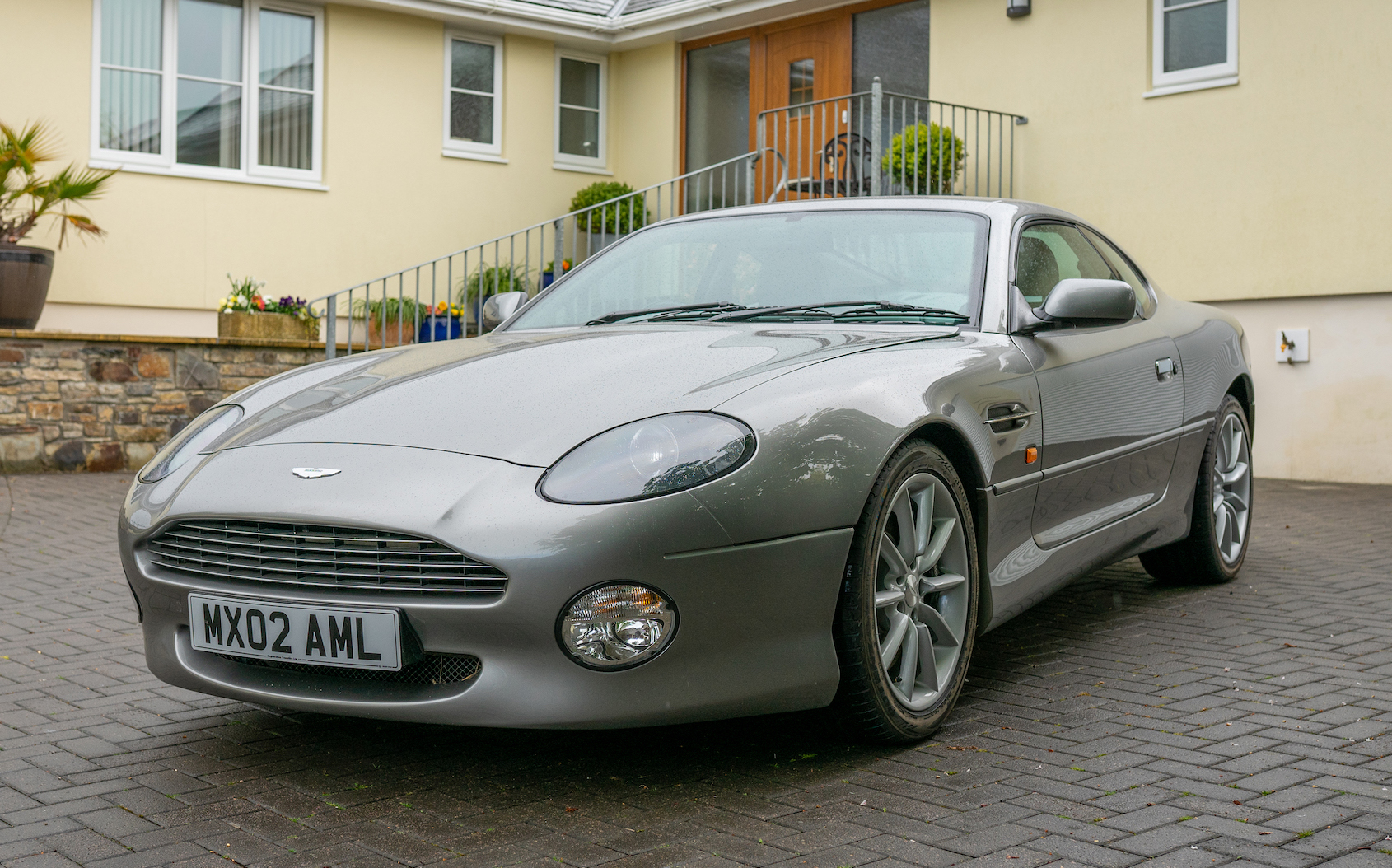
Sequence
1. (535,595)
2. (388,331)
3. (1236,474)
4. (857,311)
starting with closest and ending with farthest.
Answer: (535,595) < (857,311) < (1236,474) < (388,331)

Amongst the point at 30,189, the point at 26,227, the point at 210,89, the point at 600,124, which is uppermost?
the point at 600,124

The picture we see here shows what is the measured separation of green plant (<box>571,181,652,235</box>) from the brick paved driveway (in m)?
10.3

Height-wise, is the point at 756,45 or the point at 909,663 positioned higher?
the point at 756,45

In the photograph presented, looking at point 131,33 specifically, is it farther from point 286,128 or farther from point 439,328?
point 439,328

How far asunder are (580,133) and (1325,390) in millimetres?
8861

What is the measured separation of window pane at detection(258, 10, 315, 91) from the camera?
13234 mm

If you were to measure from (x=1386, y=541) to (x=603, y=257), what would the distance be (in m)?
4.55

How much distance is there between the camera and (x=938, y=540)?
132 inches

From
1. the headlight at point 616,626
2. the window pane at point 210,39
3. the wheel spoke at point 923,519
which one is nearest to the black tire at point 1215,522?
the wheel spoke at point 923,519

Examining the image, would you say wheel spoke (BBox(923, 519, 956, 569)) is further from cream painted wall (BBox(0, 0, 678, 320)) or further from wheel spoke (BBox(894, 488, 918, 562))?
cream painted wall (BBox(0, 0, 678, 320))

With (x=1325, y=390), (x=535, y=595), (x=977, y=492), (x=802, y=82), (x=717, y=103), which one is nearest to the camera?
(x=535, y=595)

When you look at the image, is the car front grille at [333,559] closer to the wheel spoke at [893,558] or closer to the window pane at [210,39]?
the wheel spoke at [893,558]

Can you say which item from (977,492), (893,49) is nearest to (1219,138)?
(893,49)

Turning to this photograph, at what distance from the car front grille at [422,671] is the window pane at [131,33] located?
11101 millimetres
